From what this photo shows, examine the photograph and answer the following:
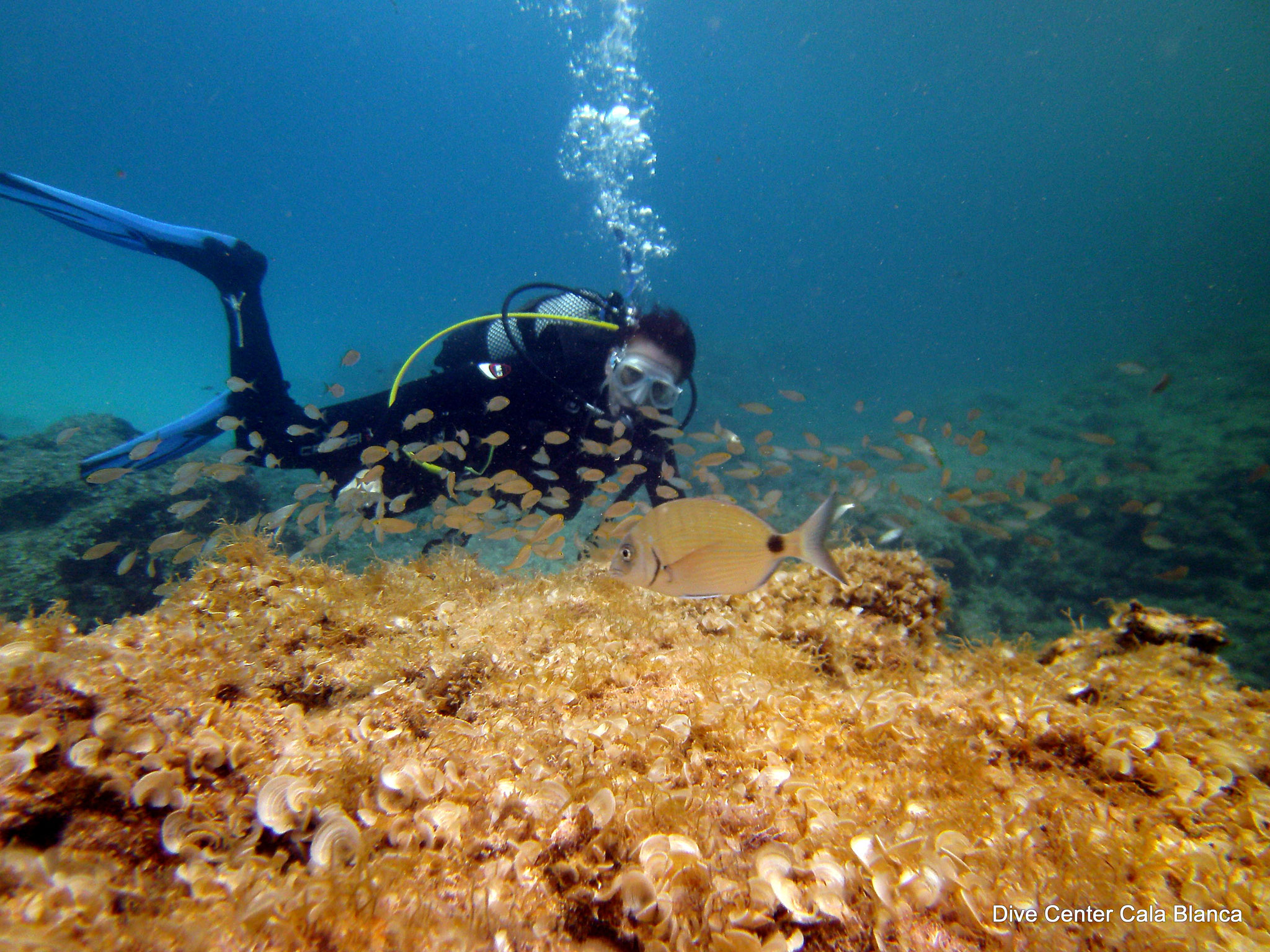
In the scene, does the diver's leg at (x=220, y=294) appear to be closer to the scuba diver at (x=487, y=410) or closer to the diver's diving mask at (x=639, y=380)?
the scuba diver at (x=487, y=410)

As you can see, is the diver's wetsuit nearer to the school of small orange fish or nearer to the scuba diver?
the scuba diver

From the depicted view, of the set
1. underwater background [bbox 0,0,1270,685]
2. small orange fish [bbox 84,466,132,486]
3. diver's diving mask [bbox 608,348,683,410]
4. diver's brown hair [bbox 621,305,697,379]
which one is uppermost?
underwater background [bbox 0,0,1270,685]

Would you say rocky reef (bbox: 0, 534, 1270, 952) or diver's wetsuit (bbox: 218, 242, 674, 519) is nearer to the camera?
rocky reef (bbox: 0, 534, 1270, 952)

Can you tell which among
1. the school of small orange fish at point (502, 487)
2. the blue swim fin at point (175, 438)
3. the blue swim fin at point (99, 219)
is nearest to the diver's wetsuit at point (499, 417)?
the school of small orange fish at point (502, 487)

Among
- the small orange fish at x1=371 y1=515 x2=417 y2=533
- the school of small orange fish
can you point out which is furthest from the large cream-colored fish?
the small orange fish at x1=371 y1=515 x2=417 y2=533

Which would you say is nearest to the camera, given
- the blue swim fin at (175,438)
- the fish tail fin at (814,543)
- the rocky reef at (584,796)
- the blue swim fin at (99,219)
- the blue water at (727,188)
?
the rocky reef at (584,796)

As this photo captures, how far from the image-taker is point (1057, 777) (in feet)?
6.08

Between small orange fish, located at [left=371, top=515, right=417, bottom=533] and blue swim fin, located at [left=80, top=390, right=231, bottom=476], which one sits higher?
blue swim fin, located at [left=80, top=390, right=231, bottom=476]

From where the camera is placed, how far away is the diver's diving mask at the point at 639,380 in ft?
18.8

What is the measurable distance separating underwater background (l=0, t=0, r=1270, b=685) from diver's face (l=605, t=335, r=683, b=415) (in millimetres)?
4934

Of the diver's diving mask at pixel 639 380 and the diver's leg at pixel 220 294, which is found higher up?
the diver's leg at pixel 220 294

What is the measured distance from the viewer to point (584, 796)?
4.60 ft

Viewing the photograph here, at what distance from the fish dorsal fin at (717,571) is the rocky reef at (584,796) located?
1.37 ft

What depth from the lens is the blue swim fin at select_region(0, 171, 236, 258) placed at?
23.1 feet
